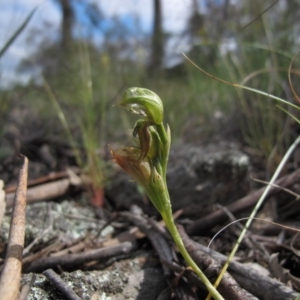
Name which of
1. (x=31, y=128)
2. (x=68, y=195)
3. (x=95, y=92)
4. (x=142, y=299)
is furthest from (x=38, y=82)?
(x=142, y=299)

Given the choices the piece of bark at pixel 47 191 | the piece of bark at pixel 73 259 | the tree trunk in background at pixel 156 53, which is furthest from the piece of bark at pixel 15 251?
the tree trunk in background at pixel 156 53

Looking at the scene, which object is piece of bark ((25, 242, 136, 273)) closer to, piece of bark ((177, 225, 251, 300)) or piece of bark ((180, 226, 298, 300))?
piece of bark ((177, 225, 251, 300))

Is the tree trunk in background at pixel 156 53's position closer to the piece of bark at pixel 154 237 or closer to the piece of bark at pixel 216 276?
the piece of bark at pixel 154 237

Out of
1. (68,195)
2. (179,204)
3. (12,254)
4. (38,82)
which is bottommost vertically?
(38,82)

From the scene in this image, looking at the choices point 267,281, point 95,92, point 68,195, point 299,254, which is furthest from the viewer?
point 95,92

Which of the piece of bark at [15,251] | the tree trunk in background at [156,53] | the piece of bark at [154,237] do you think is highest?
the piece of bark at [15,251]

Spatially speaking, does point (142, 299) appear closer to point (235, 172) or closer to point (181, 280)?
point (181, 280)

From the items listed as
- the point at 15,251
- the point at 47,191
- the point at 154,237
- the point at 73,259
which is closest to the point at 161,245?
the point at 154,237
